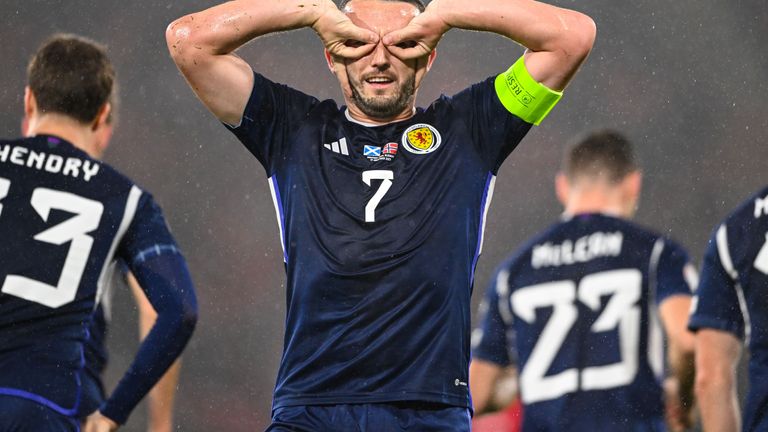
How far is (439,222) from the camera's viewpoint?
3.44 metres

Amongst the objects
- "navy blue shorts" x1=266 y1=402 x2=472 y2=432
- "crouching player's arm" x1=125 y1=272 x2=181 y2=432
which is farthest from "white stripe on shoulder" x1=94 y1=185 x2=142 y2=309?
"navy blue shorts" x1=266 y1=402 x2=472 y2=432

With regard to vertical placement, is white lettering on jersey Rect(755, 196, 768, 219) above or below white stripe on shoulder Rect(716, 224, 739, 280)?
above

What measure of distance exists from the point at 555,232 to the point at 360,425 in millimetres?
2400

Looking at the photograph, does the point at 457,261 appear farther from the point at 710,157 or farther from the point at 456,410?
the point at 710,157

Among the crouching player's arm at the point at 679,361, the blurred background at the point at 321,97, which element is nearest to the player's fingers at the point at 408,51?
the crouching player's arm at the point at 679,361

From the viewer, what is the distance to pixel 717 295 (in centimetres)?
444

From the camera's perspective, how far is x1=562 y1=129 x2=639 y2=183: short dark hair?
586cm

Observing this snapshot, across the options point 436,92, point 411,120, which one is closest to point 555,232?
point 411,120

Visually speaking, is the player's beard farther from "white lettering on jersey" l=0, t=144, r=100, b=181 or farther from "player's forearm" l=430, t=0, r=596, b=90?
"white lettering on jersey" l=0, t=144, r=100, b=181

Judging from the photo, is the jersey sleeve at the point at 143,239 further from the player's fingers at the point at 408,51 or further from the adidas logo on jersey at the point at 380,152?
the player's fingers at the point at 408,51

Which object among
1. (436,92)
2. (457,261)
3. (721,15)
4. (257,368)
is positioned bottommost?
(257,368)

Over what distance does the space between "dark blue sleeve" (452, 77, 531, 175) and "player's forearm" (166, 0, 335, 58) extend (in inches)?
23.7

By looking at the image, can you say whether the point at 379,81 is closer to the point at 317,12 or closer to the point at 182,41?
the point at 317,12

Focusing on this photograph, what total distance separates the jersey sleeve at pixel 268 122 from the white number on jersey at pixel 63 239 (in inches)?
29.5
